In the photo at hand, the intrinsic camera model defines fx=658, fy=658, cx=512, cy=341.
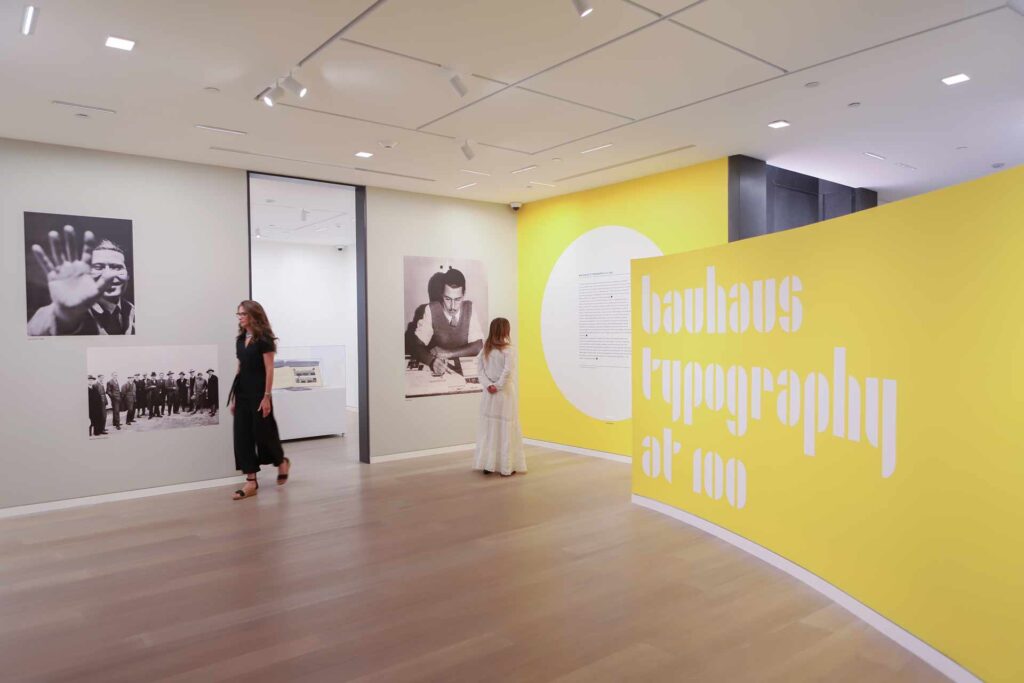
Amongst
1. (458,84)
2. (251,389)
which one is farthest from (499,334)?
(458,84)

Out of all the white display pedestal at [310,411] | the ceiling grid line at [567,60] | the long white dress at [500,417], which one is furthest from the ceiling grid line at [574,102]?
the white display pedestal at [310,411]

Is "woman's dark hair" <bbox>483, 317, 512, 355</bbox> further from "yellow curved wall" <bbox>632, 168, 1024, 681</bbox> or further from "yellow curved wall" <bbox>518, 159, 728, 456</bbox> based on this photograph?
"yellow curved wall" <bbox>632, 168, 1024, 681</bbox>

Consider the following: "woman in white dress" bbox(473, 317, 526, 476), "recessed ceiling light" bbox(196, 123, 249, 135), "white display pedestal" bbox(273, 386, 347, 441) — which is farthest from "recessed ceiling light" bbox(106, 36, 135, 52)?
"white display pedestal" bbox(273, 386, 347, 441)

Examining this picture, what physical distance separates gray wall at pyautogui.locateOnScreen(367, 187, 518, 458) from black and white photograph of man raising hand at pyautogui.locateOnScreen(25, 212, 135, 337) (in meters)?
2.71

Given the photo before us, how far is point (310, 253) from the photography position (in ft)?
43.9

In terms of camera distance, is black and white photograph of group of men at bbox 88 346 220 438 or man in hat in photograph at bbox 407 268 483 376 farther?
man in hat in photograph at bbox 407 268 483 376

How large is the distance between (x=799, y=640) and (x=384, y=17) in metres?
4.06

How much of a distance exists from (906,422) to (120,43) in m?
4.99

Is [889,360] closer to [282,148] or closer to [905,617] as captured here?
[905,617]

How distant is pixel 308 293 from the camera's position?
13.4 m

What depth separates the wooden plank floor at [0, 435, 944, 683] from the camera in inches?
125

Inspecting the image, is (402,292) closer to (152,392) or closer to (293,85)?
(152,392)

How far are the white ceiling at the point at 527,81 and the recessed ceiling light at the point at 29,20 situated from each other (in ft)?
0.13

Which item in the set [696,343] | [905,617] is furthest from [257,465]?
[905,617]
